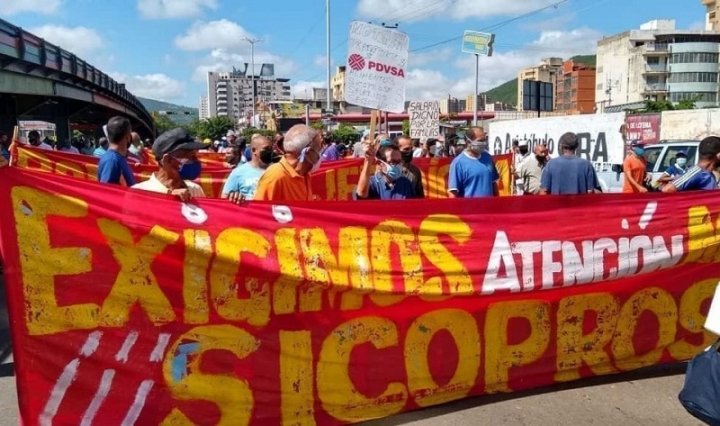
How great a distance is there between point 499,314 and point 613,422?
2.89ft

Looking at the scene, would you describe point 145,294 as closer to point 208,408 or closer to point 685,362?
point 208,408

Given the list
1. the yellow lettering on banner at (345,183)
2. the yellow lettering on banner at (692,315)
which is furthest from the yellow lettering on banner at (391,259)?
the yellow lettering on banner at (345,183)

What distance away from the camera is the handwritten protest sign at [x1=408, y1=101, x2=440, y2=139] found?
14.5 meters

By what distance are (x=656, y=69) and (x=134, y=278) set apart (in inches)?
4843

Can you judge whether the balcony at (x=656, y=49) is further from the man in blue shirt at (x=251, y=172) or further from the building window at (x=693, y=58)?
the man in blue shirt at (x=251, y=172)

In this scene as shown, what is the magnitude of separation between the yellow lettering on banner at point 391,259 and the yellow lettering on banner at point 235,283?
0.64m

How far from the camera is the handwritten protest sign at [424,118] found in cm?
1454

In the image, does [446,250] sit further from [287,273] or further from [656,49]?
[656,49]

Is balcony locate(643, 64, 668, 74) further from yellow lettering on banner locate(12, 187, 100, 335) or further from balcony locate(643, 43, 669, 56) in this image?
yellow lettering on banner locate(12, 187, 100, 335)

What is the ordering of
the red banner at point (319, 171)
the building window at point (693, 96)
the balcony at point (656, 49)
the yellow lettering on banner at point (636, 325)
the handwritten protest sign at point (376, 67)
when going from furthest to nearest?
the balcony at point (656, 49) < the building window at point (693, 96) < the red banner at point (319, 171) < the handwritten protest sign at point (376, 67) < the yellow lettering on banner at point (636, 325)

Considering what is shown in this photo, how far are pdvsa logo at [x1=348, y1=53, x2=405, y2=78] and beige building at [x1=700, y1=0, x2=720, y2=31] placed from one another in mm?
135048

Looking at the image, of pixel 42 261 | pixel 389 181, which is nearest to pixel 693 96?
pixel 389 181

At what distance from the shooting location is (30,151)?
8.16 metres

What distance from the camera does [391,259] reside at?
145 inches
